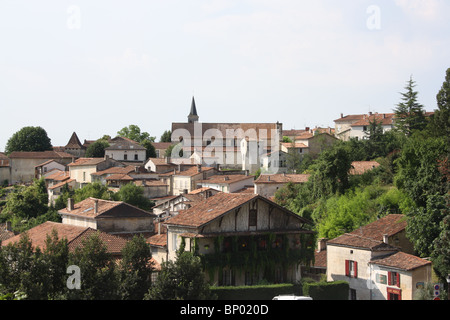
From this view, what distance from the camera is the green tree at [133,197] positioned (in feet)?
196

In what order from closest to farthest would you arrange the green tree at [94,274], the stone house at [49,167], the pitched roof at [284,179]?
the green tree at [94,274]
the pitched roof at [284,179]
the stone house at [49,167]

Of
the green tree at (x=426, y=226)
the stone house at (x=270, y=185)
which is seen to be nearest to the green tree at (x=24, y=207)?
the stone house at (x=270, y=185)

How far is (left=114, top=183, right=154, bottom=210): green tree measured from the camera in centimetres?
5959

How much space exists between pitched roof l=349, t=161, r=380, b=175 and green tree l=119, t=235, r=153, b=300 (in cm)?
2875

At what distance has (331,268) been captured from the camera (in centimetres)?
3419

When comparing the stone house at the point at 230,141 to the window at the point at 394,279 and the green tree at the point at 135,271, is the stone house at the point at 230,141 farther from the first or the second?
the green tree at the point at 135,271

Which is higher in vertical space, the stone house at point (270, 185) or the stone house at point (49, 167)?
the stone house at point (49, 167)

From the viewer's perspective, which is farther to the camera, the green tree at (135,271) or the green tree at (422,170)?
the green tree at (422,170)

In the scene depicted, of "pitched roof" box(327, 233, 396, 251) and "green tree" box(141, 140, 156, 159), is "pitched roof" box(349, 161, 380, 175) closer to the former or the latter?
"pitched roof" box(327, 233, 396, 251)

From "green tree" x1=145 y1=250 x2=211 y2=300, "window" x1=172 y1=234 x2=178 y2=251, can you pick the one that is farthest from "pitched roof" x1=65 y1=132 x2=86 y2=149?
"green tree" x1=145 y1=250 x2=211 y2=300

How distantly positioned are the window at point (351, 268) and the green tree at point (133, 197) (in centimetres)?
3021

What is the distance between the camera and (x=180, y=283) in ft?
74.5

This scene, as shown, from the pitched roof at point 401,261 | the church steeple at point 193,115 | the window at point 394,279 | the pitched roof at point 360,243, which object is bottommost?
the window at point 394,279
